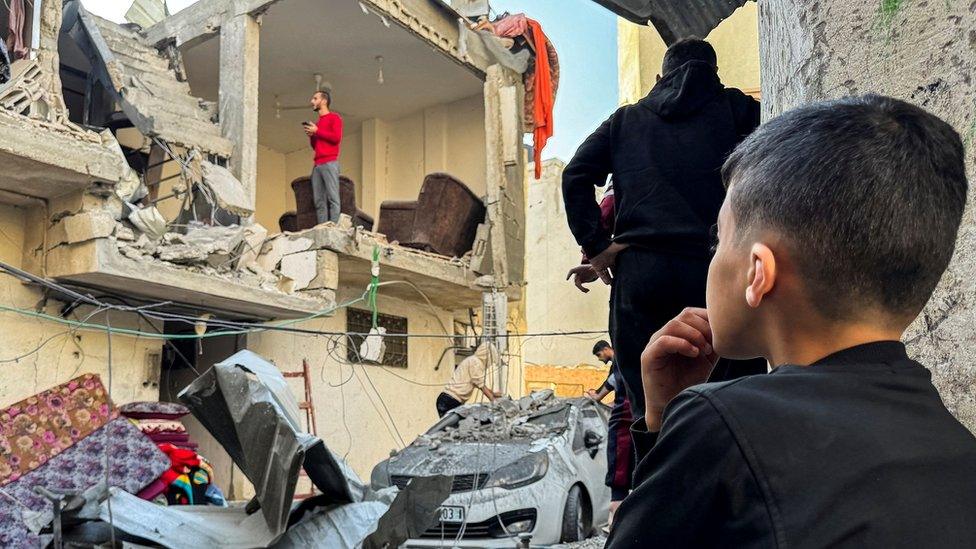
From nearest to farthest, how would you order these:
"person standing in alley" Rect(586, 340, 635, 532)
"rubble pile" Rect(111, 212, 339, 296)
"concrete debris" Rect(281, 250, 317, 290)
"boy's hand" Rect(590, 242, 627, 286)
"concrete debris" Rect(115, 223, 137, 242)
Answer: "boy's hand" Rect(590, 242, 627, 286) < "person standing in alley" Rect(586, 340, 635, 532) < "concrete debris" Rect(115, 223, 137, 242) < "rubble pile" Rect(111, 212, 339, 296) < "concrete debris" Rect(281, 250, 317, 290)

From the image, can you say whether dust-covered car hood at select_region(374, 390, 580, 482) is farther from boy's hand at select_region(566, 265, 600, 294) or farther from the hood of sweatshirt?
the hood of sweatshirt

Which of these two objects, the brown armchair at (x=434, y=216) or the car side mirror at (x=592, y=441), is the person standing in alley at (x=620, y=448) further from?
the brown armchair at (x=434, y=216)

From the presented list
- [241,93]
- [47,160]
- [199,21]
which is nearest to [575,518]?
[47,160]

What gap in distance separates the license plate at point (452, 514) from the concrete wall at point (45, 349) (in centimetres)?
442

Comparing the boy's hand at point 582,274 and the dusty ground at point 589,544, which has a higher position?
the boy's hand at point 582,274

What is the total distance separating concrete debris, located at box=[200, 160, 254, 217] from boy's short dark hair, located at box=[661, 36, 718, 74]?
806 cm

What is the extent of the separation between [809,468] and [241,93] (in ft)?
36.4

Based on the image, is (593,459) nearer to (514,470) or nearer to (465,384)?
(514,470)

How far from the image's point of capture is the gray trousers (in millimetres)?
11703

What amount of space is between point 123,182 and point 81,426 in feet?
8.50

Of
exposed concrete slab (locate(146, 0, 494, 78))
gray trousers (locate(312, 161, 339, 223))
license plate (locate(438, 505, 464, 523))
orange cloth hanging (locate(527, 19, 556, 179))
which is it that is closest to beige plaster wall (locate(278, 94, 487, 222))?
orange cloth hanging (locate(527, 19, 556, 179))

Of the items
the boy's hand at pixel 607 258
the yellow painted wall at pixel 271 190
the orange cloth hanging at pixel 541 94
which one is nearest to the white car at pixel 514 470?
the boy's hand at pixel 607 258

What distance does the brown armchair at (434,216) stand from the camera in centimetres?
1255

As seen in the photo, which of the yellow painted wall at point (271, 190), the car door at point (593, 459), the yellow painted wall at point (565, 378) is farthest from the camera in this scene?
the yellow painted wall at point (565, 378)
